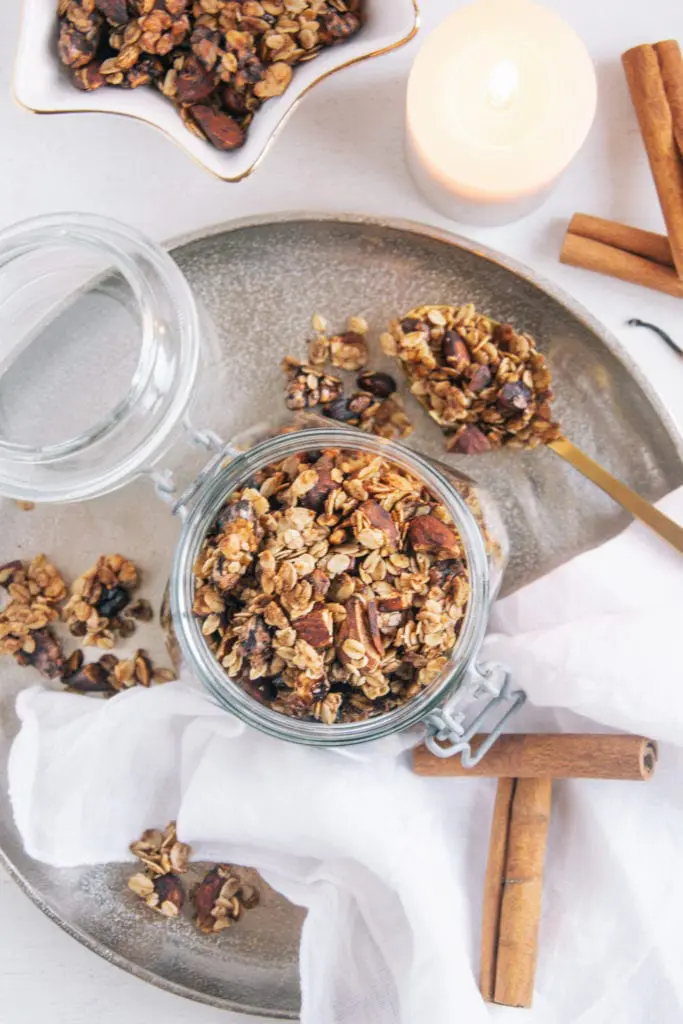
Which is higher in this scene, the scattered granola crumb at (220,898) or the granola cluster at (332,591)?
the granola cluster at (332,591)

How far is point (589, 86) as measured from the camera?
2.56ft

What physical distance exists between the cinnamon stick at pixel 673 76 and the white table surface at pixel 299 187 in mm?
41

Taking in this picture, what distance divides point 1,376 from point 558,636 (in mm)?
495

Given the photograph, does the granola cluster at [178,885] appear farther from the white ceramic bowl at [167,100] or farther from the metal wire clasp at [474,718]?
the white ceramic bowl at [167,100]

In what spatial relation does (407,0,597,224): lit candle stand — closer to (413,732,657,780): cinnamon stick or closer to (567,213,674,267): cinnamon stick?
(567,213,674,267): cinnamon stick

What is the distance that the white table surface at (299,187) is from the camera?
85 centimetres

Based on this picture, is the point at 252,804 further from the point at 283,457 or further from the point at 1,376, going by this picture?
the point at 1,376

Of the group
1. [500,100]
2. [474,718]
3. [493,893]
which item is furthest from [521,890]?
[500,100]

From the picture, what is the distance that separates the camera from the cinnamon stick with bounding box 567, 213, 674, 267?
0.84 metres

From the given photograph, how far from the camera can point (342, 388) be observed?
2.71 feet

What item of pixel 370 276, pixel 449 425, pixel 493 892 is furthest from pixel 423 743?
pixel 370 276

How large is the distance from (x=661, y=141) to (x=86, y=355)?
0.52 m

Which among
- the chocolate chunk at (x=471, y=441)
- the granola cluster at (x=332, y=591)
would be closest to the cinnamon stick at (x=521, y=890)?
the granola cluster at (x=332, y=591)

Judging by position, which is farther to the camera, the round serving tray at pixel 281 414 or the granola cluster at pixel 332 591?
the round serving tray at pixel 281 414
